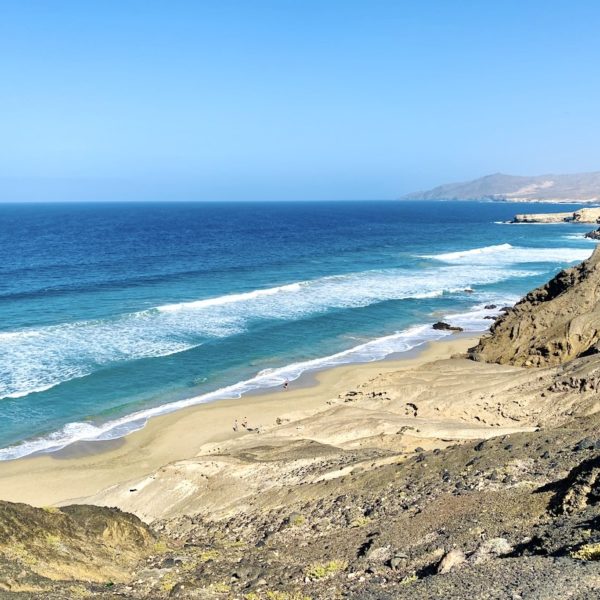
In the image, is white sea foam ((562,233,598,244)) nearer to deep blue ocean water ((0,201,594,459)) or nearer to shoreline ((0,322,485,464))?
deep blue ocean water ((0,201,594,459))

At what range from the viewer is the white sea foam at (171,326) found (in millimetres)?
34812

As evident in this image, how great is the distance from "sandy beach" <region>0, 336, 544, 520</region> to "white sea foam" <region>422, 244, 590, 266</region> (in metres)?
54.1

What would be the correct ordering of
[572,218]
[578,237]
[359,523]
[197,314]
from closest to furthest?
1. [359,523]
2. [197,314]
3. [578,237]
4. [572,218]

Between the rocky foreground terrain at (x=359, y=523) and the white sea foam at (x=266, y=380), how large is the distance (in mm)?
6938

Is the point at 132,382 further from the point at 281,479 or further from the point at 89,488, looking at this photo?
the point at 281,479

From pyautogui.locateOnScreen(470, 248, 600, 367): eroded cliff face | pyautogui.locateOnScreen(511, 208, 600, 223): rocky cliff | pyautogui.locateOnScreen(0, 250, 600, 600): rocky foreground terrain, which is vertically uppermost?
pyautogui.locateOnScreen(511, 208, 600, 223): rocky cliff

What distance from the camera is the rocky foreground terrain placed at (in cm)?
1109

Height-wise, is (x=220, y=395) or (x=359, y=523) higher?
(x=359, y=523)

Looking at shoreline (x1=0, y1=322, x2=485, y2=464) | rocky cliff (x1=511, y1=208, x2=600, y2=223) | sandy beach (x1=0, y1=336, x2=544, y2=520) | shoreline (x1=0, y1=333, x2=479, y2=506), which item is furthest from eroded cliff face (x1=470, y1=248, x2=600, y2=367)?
rocky cliff (x1=511, y1=208, x2=600, y2=223)

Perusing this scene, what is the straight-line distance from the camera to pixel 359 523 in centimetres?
1439

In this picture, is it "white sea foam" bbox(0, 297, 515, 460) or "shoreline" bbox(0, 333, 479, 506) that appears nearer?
"shoreline" bbox(0, 333, 479, 506)

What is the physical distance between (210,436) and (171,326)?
714 inches

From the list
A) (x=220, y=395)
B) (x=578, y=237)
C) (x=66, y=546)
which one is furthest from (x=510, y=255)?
(x=66, y=546)

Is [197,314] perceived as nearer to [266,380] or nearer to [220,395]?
[266,380]
